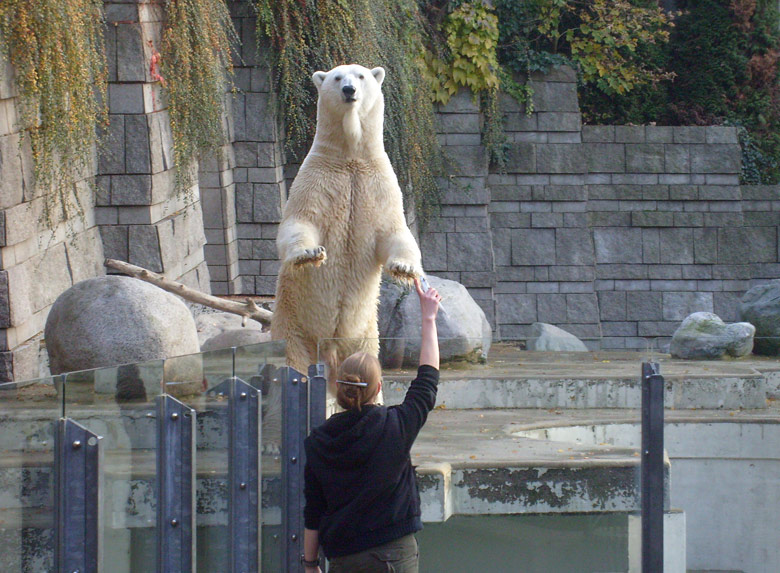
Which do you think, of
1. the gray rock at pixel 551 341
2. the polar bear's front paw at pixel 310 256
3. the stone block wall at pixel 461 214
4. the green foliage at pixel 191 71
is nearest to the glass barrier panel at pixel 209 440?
the polar bear's front paw at pixel 310 256

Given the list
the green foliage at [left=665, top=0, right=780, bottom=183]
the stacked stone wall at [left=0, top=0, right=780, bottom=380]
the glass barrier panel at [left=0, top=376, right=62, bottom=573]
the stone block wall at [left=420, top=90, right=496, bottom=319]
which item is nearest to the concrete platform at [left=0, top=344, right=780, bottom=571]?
the glass barrier panel at [left=0, top=376, right=62, bottom=573]

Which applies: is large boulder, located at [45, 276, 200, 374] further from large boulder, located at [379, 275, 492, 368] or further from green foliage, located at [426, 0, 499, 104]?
green foliage, located at [426, 0, 499, 104]

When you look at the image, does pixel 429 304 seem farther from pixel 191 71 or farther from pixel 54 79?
pixel 191 71

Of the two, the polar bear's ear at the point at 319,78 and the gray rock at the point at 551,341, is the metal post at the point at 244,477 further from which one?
the gray rock at the point at 551,341

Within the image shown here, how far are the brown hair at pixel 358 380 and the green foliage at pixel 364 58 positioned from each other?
557 centimetres

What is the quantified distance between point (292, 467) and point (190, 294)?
3.28 meters

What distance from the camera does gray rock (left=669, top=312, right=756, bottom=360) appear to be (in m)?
7.33

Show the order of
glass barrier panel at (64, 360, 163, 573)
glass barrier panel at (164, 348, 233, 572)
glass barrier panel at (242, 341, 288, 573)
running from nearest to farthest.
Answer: glass barrier panel at (64, 360, 163, 573), glass barrier panel at (164, 348, 233, 572), glass barrier panel at (242, 341, 288, 573)

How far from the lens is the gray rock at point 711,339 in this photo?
7332mm

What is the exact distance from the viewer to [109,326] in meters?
4.62

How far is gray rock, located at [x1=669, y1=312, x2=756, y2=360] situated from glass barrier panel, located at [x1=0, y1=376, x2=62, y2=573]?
5.90 meters

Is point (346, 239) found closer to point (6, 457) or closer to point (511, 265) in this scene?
point (6, 457)

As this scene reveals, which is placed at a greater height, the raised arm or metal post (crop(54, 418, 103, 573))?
the raised arm

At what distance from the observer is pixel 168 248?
22.3 ft
